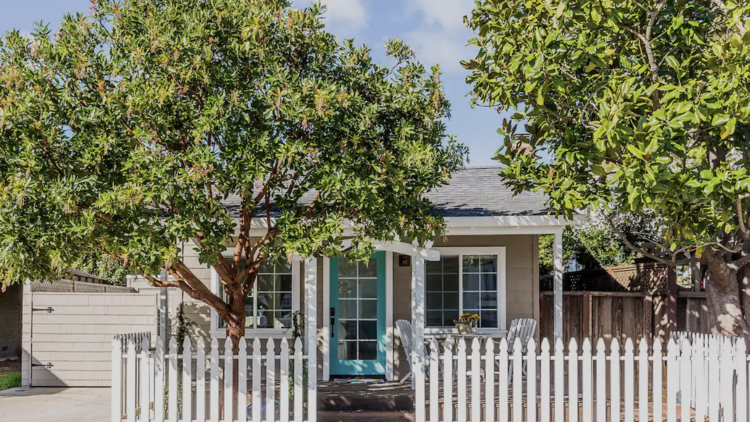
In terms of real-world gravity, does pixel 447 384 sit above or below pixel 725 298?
below

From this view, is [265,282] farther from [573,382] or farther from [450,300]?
[573,382]

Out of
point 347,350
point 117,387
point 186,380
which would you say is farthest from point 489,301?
point 117,387

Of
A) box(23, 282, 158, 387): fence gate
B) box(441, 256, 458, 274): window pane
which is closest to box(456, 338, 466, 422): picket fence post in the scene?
box(441, 256, 458, 274): window pane

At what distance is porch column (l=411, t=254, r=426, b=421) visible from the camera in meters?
7.01

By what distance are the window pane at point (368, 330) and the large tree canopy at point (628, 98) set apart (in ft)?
13.2

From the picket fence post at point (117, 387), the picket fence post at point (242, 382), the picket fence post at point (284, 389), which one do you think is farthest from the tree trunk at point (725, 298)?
the picket fence post at point (117, 387)

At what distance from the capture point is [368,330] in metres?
9.91

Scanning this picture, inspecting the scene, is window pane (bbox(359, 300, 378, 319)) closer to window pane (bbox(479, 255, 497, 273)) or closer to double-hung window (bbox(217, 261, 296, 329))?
double-hung window (bbox(217, 261, 296, 329))

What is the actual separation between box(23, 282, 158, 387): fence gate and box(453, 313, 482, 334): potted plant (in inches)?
182

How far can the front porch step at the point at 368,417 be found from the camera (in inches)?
297

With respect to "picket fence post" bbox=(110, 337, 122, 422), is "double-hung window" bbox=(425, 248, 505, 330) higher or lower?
higher

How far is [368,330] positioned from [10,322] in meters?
8.54

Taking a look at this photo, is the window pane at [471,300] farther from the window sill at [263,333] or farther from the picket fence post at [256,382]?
the picket fence post at [256,382]

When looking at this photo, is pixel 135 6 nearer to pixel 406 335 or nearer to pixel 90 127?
pixel 90 127
